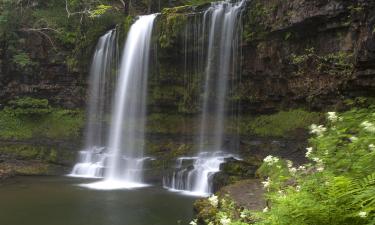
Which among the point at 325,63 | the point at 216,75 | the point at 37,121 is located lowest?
the point at 37,121

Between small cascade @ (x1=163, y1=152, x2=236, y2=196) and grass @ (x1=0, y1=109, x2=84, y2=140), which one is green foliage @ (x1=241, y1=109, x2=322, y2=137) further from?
grass @ (x1=0, y1=109, x2=84, y2=140)

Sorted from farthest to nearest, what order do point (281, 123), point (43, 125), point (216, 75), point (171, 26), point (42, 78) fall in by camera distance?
point (42, 78), point (43, 125), point (171, 26), point (216, 75), point (281, 123)

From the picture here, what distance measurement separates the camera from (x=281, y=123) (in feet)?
52.6

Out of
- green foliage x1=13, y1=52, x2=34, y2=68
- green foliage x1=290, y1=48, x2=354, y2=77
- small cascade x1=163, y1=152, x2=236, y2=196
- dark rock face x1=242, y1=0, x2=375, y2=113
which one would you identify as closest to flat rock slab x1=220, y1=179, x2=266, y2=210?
small cascade x1=163, y1=152, x2=236, y2=196

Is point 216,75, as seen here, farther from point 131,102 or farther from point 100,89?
point 100,89

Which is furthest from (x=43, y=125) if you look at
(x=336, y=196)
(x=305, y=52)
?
(x=336, y=196)

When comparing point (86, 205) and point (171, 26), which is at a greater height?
point (171, 26)

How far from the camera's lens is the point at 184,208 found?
11891mm

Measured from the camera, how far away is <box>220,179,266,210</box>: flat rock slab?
942cm

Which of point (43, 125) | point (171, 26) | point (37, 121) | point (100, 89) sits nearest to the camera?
point (171, 26)

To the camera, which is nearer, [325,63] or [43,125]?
[325,63]

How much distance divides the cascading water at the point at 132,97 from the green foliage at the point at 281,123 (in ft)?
16.3

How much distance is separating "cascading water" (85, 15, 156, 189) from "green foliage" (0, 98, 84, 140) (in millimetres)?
2477

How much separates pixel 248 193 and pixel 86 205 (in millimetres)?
4806
